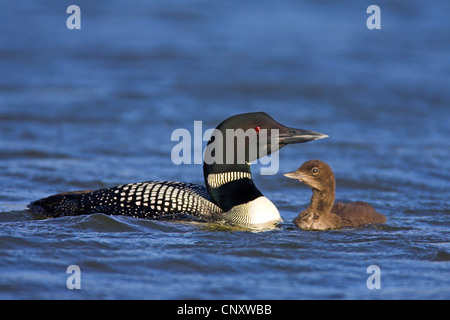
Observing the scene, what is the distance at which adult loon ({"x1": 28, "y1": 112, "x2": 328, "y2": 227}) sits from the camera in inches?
227

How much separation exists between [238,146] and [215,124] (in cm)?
455

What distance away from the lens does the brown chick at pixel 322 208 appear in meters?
5.87

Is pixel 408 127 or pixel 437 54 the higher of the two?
pixel 437 54

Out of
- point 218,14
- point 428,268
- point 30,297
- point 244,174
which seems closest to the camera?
point 30,297

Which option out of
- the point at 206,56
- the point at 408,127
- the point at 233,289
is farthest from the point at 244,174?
the point at 206,56

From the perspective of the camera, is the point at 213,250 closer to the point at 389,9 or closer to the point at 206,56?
the point at 206,56

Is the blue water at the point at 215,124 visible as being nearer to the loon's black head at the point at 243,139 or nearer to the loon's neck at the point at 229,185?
the loon's neck at the point at 229,185

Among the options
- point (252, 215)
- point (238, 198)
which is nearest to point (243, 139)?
point (238, 198)

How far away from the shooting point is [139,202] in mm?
5789

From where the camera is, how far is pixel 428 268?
498cm

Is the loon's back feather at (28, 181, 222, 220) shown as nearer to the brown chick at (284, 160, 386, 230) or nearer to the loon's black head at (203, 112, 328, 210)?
the loon's black head at (203, 112, 328, 210)

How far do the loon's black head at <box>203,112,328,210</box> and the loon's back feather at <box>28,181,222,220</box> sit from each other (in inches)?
6.0

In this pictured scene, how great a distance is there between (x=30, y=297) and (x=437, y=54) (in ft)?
38.2

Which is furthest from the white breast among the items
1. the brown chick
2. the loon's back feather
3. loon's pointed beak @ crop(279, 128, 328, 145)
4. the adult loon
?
loon's pointed beak @ crop(279, 128, 328, 145)
